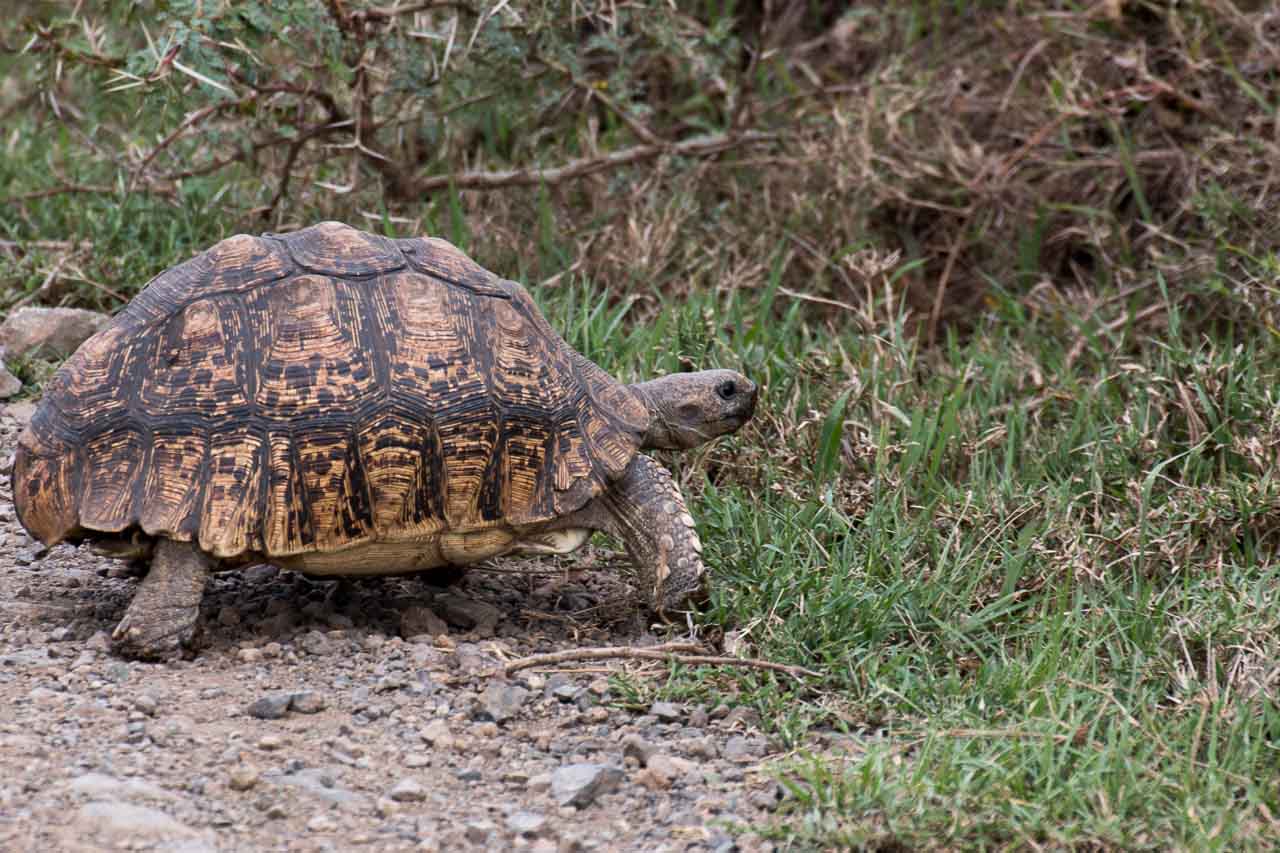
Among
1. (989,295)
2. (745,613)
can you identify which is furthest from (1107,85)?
(745,613)

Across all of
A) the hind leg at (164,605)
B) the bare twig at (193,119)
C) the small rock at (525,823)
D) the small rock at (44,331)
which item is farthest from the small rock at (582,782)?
the bare twig at (193,119)

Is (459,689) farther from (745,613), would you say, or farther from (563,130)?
(563,130)

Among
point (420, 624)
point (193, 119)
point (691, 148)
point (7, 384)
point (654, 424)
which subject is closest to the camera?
point (420, 624)

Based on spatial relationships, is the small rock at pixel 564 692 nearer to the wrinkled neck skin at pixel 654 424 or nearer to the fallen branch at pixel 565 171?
the wrinkled neck skin at pixel 654 424

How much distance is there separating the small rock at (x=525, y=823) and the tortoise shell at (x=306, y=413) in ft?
3.14

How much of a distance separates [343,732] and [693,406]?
1.52 m

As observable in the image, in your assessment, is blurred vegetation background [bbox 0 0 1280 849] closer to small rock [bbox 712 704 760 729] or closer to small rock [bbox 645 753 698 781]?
small rock [bbox 712 704 760 729]

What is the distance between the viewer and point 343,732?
11.1 ft

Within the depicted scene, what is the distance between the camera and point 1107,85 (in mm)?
6973

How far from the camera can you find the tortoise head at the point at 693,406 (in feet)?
14.5

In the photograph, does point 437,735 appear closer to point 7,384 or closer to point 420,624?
point 420,624

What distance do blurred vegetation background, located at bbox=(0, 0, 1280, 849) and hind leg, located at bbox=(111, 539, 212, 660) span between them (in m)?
1.09

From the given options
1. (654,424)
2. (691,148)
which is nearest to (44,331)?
(654,424)

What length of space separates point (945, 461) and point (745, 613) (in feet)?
4.28
